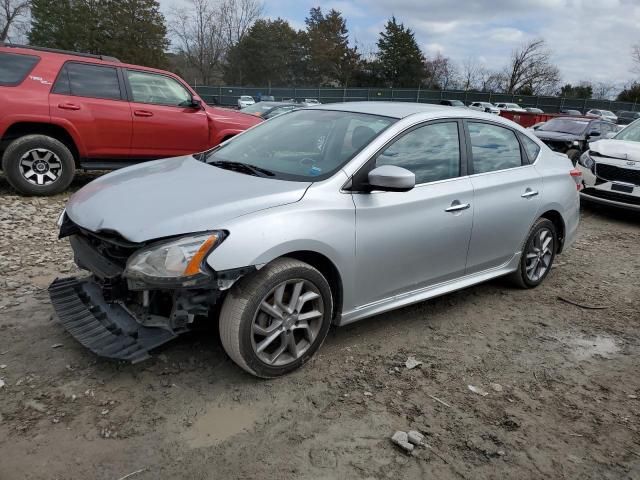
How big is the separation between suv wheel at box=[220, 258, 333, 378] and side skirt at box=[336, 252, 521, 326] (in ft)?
0.86

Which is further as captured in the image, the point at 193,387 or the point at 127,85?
the point at 127,85

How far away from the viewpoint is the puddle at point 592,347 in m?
3.70

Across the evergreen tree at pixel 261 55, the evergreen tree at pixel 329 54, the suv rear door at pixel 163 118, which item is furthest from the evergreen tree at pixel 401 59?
the suv rear door at pixel 163 118

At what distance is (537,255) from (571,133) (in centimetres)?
970

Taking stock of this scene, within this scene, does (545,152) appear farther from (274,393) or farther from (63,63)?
(63,63)

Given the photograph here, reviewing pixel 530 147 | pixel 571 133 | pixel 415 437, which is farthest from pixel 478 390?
pixel 571 133

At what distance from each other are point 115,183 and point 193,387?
1.43 metres

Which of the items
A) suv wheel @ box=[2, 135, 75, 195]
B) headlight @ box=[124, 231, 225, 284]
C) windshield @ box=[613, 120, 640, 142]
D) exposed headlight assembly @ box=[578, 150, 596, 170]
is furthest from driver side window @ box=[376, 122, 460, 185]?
windshield @ box=[613, 120, 640, 142]

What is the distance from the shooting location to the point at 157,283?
2602 millimetres

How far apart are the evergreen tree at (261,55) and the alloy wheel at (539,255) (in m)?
56.7

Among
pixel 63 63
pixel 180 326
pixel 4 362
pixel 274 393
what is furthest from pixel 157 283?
pixel 63 63

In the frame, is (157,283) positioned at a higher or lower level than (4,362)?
higher

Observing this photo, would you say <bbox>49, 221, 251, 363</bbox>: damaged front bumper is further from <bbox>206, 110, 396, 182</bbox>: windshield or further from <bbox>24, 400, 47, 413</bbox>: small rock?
<bbox>206, 110, 396, 182</bbox>: windshield

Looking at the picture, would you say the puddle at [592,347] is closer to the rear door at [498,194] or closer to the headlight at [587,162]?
the rear door at [498,194]
